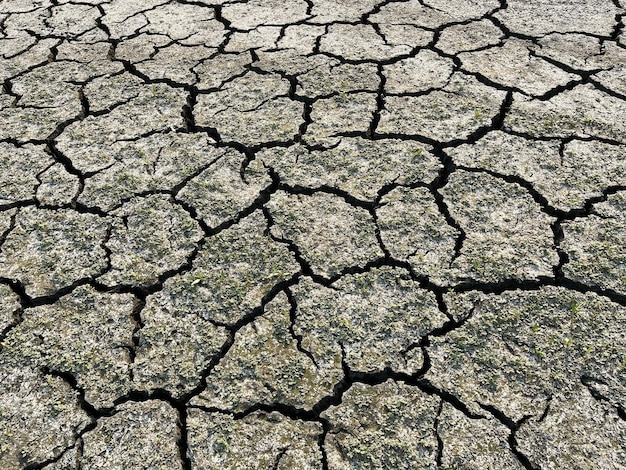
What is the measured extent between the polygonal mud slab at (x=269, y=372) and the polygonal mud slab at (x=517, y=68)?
1.91 meters

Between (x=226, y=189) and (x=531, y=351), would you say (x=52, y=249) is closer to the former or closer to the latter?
(x=226, y=189)

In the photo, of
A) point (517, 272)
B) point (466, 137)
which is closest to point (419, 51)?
point (466, 137)

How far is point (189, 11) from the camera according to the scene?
148 inches

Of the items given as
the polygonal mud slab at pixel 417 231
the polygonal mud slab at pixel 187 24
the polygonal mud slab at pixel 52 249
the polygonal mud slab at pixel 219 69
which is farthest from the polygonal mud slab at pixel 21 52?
the polygonal mud slab at pixel 417 231

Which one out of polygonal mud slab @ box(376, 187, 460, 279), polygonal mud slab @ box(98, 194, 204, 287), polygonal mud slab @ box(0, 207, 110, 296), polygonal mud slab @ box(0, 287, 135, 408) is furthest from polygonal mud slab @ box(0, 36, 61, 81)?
polygonal mud slab @ box(376, 187, 460, 279)

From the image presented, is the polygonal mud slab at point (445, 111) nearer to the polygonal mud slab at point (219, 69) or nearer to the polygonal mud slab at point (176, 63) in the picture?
the polygonal mud slab at point (219, 69)

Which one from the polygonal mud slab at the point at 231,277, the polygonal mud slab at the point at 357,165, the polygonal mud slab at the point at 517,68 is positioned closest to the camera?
the polygonal mud slab at the point at 231,277

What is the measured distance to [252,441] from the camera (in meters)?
1.52

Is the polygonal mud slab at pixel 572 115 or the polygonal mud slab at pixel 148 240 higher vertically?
the polygonal mud slab at pixel 572 115

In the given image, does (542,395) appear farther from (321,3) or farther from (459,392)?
(321,3)

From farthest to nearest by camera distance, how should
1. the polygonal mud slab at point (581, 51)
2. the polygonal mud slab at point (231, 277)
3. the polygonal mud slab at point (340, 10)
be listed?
the polygonal mud slab at point (340, 10), the polygonal mud slab at point (581, 51), the polygonal mud slab at point (231, 277)

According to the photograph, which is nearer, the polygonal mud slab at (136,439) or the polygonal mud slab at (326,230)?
the polygonal mud slab at (136,439)

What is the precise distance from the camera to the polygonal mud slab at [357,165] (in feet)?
7.63

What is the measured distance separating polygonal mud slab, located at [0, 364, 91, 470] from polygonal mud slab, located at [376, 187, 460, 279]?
1.20 meters
